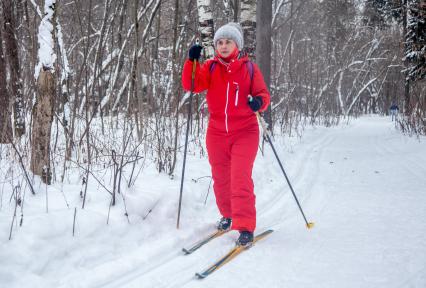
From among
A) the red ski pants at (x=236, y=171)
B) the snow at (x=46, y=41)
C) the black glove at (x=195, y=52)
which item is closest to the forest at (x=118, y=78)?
the snow at (x=46, y=41)

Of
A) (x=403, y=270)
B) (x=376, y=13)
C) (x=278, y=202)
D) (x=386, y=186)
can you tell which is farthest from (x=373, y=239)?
(x=376, y=13)

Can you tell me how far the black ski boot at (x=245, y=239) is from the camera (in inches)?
120

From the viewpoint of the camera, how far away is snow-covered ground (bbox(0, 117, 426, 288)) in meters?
2.41

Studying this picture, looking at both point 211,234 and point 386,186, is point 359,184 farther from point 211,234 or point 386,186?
point 211,234

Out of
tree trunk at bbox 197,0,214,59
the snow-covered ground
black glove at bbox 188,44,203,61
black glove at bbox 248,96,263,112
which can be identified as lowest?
the snow-covered ground

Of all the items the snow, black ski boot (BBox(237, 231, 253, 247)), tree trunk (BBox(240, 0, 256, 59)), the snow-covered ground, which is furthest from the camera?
tree trunk (BBox(240, 0, 256, 59))

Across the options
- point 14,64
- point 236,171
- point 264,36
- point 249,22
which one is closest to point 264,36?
point 264,36

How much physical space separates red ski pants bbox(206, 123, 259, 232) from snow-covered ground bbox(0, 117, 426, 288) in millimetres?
252

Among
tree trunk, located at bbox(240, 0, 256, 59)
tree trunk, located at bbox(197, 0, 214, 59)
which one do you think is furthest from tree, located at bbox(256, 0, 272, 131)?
tree trunk, located at bbox(197, 0, 214, 59)

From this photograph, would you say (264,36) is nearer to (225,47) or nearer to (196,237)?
(225,47)

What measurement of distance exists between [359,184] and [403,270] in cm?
285

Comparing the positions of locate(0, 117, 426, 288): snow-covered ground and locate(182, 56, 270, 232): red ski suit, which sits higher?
locate(182, 56, 270, 232): red ski suit

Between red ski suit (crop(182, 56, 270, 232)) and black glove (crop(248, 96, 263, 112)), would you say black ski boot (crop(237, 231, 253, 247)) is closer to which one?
red ski suit (crop(182, 56, 270, 232))

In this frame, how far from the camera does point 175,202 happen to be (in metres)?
3.62
